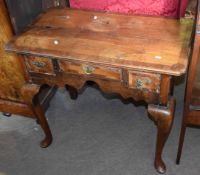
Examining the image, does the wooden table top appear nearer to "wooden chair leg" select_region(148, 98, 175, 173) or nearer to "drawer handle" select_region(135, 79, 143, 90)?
"drawer handle" select_region(135, 79, 143, 90)

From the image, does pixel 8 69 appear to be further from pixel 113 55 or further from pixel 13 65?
pixel 113 55

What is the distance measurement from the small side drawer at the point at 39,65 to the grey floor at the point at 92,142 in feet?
1.99

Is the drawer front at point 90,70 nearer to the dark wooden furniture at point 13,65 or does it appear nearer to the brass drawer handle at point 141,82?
the brass drawer handle at point 141,82

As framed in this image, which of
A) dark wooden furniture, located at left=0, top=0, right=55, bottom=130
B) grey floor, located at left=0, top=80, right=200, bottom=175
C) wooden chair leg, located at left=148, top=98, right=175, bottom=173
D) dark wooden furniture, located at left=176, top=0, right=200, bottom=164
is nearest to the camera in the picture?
dark wooden furniture, located at left=176, top=0, right=200, bottom=164

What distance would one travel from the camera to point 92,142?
1.90m

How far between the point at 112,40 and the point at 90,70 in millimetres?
176

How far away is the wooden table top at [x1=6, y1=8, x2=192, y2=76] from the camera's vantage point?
1271 mm

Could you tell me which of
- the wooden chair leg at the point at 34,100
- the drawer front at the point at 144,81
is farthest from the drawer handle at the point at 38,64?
the drawer front at the point at 144,81

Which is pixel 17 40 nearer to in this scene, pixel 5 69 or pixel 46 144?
pixel 5 69

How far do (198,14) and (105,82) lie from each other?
0.50 metres

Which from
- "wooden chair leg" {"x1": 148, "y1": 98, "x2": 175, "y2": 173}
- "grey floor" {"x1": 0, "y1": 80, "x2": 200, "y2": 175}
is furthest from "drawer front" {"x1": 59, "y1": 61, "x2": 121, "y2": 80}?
"grey floor" {"x1": 0, "y1": 80, "x2": 200, "y2": 175}

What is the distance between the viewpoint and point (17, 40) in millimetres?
1479

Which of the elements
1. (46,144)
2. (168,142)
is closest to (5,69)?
(46,144)

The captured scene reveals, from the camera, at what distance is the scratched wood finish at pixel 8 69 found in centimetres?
156
